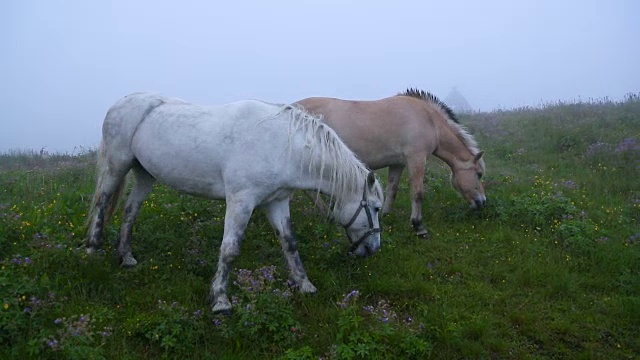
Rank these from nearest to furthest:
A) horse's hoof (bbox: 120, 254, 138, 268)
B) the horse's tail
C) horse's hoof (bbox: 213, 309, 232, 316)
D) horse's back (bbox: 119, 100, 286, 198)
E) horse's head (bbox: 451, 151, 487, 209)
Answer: horse's hoof (bbox: 213, 309, 232, 316), horse's back (bbox: 119, 100, 286, 198), horse's hoof (bbox: 120, 254, 138, 268), the horse's tail, horse's head (bbox: 451, 151, 487, 209)

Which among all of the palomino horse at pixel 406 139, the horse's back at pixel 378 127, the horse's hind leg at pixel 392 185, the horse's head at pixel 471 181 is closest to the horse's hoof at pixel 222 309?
the palomino horse at pixel 406 139

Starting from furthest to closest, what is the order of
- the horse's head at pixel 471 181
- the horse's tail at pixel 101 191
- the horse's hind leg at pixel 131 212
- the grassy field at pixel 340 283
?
the horse's head at pixel 471 181
the horse's tail at pixel 101 191
the horse's hind leg at pixel 131 212
the grassy field at pixel 340 283

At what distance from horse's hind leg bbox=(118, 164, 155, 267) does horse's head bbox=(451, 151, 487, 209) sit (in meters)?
4.68

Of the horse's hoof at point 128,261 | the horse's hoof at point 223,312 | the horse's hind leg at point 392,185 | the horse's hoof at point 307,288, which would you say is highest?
the horse's hind leg at point 392,185

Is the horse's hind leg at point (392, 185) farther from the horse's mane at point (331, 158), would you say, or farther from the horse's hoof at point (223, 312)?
the horse's hoof at point (223, 312)

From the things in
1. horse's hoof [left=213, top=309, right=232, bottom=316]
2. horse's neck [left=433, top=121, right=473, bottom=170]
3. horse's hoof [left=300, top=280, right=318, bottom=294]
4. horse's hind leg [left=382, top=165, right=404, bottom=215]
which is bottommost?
horse's hoof [left=213, top=309, right=232, bottom=316]

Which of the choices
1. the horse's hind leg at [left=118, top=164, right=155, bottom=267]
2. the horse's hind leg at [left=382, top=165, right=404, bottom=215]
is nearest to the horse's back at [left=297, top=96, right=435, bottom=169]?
the horse's hind leg at [left=382, top=165, right=404, bottom=215]

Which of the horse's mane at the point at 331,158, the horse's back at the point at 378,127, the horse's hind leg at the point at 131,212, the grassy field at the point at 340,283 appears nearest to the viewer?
the grassy field at the point at 340,283

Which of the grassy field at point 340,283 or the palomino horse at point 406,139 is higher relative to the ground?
the palomino horse at point 406,139

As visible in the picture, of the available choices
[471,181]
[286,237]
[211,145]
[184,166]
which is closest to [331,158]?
[286,237]

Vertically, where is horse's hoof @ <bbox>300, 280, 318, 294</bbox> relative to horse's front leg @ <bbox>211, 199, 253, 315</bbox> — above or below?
below

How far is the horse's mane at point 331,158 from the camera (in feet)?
15.8

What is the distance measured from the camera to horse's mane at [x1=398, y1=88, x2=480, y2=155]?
7.62 metres

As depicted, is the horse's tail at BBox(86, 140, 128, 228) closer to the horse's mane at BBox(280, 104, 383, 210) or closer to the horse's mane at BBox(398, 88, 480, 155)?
the horse's mane at BBox(280, 104, 383, 210)
